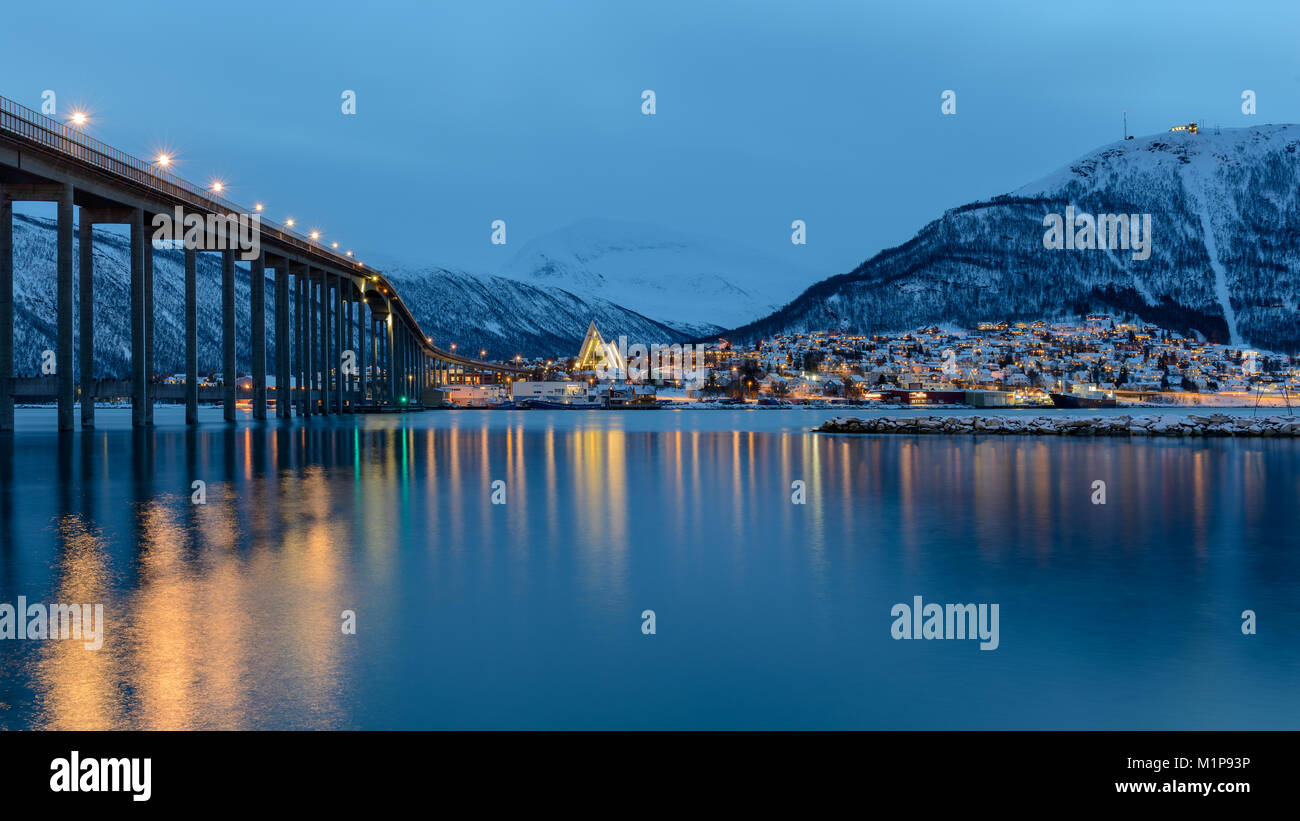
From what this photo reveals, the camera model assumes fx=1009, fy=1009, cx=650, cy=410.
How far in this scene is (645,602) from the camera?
11422 mm

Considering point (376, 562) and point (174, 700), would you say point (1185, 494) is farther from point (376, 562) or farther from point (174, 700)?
point (174, 700)

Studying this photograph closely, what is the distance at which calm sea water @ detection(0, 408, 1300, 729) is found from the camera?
24.6 ft

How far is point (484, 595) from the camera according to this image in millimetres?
11781

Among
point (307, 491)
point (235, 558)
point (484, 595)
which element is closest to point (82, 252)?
point (307, 491)

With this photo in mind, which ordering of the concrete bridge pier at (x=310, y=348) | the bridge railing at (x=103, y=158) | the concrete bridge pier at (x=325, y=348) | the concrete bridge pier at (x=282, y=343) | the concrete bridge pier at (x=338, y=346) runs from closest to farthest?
the bridge railing at (x=103, y=158) < the concrete bridge pier at (x=282, y=343) < the concrete bridge pier at (x=310, y=348) < the concrete bridge pier at (x=325, y=348) < the concrete bridge pier at (x=338, y=346)

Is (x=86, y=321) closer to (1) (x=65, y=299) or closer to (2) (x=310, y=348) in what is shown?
(1) (x=65, y=299)

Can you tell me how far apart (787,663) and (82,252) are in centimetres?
5520

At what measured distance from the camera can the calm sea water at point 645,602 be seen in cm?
749

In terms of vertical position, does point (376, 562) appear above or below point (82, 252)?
below

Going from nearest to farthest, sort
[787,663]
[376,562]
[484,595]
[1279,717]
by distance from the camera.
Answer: [1279,717] → [787,663] → [484,595] → [376,562]

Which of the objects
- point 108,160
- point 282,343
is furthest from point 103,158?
point 282,343

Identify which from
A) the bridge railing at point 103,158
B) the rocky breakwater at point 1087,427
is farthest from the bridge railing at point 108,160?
the rocky breakwater at point 1087,427

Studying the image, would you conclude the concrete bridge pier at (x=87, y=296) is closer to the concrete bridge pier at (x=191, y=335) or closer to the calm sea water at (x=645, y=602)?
the concrete bridge pier at (x=191, y=335)
